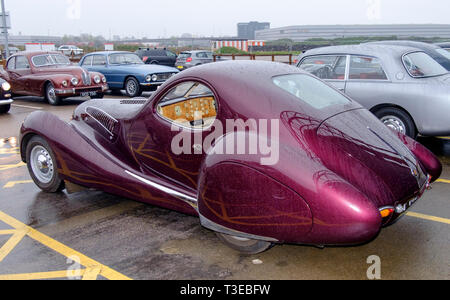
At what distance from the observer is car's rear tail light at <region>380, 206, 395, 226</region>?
10.2ft

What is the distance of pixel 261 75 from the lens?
3.89m

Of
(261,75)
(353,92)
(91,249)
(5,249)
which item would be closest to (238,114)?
(261,75)

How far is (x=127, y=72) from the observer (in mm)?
14766

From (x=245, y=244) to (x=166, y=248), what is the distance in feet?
2.41

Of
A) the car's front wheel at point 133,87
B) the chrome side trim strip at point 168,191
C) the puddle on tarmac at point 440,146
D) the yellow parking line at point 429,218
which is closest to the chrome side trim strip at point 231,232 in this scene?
the chrome side trim strip at point 168,191

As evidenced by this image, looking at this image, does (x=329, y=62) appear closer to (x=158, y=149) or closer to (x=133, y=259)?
(x=158, y=149)

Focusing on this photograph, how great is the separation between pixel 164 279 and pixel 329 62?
17.7 feet

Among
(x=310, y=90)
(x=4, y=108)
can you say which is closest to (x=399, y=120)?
(x=310, y=90)

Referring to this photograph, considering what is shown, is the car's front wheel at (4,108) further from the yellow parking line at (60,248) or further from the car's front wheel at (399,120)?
the car's front wheel at (399,120)

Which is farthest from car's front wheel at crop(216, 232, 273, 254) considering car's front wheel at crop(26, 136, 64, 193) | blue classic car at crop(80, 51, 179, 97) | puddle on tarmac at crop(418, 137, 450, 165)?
blue classic car at crop(80, 51, 179, 97)

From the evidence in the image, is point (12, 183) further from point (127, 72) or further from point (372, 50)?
point (127, 72)

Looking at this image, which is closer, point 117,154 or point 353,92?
point 117,154

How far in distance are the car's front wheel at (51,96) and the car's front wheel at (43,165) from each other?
8.22 m
